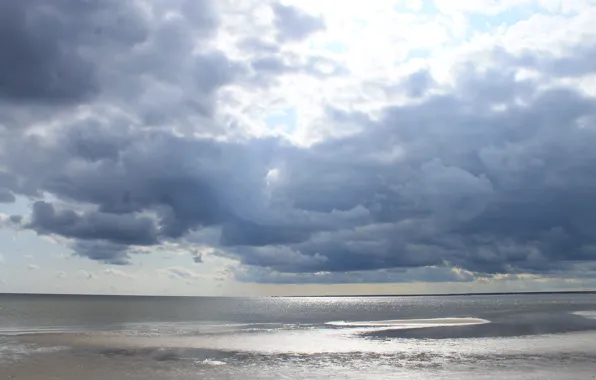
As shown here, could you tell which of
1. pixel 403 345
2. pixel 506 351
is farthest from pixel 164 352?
pixel 506 351

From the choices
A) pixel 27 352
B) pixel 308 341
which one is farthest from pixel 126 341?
pixel 308 341

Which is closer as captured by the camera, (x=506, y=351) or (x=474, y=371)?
(x=474, y=371)

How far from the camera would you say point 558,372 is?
3781 cm

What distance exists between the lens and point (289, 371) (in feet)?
131

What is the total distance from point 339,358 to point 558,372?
55.5 ft

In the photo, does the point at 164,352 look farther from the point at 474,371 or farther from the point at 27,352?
the point at 474,371

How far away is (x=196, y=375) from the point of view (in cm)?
3844

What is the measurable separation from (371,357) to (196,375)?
52.4 ft

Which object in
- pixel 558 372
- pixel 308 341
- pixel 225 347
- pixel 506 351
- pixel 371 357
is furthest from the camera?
pixel 308 341

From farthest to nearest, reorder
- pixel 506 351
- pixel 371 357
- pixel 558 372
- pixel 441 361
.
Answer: pixel 506 351
pixel 371 357
pixel 441 361
pixel 558 372

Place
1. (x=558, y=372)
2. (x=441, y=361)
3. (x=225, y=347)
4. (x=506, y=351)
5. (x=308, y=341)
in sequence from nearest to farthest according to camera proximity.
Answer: (x=558, y=372)
(x=441, y=361)
(x=506, y=351)
(x=225, y=347)
(x=308, y=341)

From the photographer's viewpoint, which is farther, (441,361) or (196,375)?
(441,361)

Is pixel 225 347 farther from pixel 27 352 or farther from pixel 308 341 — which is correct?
pixel 27 352

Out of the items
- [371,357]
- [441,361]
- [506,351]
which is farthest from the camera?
[506,351]
